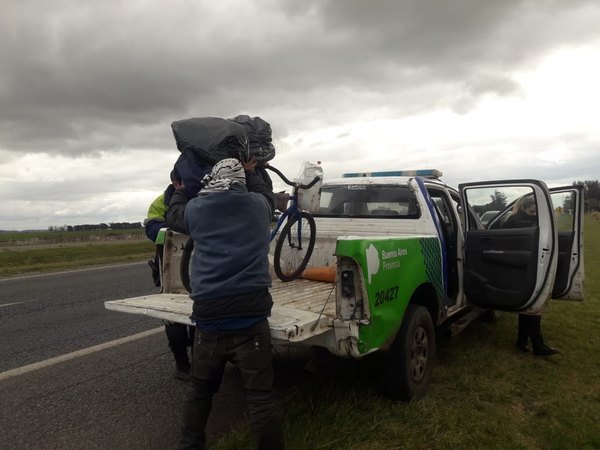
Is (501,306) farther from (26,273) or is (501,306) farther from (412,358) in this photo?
(26,273)

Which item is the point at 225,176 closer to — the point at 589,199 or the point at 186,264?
the point at 186,264

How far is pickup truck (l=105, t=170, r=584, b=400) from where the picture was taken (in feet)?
10.7

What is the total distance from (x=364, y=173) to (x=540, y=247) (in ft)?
7.00

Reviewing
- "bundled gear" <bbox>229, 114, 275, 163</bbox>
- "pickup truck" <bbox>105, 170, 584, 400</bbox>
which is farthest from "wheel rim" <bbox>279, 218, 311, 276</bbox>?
"bundled gear" <bbox>229, 114, 275, 163</bbox>

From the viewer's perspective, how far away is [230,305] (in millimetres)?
2734

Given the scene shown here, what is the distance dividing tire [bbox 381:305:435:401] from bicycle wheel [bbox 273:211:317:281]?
150cm

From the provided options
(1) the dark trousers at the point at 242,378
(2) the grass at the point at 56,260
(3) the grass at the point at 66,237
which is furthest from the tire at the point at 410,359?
(3) the grass at the point at 66,237

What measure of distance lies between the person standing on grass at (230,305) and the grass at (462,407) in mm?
508

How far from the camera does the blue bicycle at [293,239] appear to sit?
197 inches

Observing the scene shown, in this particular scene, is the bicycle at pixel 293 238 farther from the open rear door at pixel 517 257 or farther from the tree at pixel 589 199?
the tree at pixel 589 199

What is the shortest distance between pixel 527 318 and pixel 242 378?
3806mm

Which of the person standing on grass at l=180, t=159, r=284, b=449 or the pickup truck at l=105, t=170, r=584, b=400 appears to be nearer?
the person standing on grass at l=180, t=159, r=284, b=449

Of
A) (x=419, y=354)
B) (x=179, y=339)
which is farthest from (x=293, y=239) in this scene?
(x=419, y=354)

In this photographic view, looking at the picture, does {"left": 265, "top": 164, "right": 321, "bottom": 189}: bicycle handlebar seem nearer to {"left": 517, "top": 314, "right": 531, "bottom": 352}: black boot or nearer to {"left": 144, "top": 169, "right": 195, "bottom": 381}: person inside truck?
{"left": 144, "top": 169, "right": 195, "bottom": 381}: person inside truck
